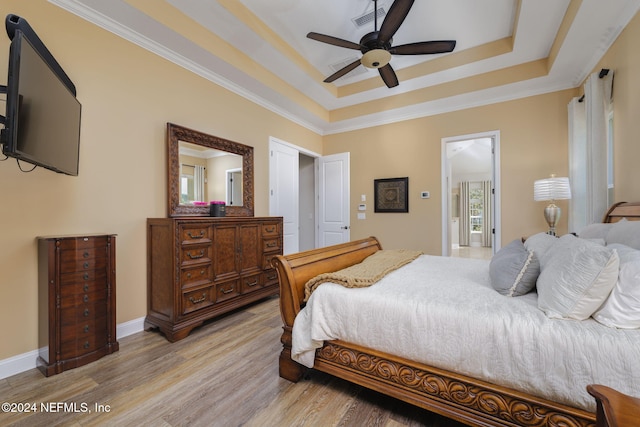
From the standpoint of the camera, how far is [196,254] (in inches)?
98.1

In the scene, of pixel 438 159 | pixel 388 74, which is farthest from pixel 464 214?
pixel 388 74

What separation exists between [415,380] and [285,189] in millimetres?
3529

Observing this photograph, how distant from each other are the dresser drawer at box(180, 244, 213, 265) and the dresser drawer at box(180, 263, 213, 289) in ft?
0.20

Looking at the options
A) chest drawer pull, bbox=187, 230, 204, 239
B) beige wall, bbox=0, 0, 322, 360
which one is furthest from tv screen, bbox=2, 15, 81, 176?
chest drawer pull, bbox=187, 230, 204, 239

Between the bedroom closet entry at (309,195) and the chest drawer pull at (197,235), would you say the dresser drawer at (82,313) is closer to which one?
the chest drawer pull at (197,235)

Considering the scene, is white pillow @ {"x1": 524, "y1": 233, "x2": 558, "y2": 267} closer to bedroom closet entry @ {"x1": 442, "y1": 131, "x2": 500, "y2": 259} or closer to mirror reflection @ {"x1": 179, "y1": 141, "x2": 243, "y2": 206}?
mirror reflection @ {"x1": 179, "y1": 141, "x2": 243, "y2": 206}

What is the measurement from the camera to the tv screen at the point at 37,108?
50.8 inches

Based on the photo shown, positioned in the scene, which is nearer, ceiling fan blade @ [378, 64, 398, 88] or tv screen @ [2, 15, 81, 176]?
tv screen @ [2, 15, 81, 176]

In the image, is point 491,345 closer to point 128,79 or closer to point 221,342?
point 221,342

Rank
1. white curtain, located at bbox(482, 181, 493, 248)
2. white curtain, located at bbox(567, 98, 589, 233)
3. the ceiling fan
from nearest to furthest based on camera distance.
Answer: the ceiling fan, white curtain, located at bbox(567, 98, 589, 233), white curtain, located at bbox(482, 181, 493, 248)

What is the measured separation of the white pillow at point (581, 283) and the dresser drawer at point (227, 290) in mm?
2575

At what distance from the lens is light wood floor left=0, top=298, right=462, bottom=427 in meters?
1.43

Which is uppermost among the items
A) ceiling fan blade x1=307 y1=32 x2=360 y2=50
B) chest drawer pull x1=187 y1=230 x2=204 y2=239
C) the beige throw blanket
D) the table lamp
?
ceiling fan blade x1=307 y1=32 x2=360 y2=50

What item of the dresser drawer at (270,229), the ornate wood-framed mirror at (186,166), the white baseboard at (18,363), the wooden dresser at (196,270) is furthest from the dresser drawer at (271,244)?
the white baseboard at (18,363)
